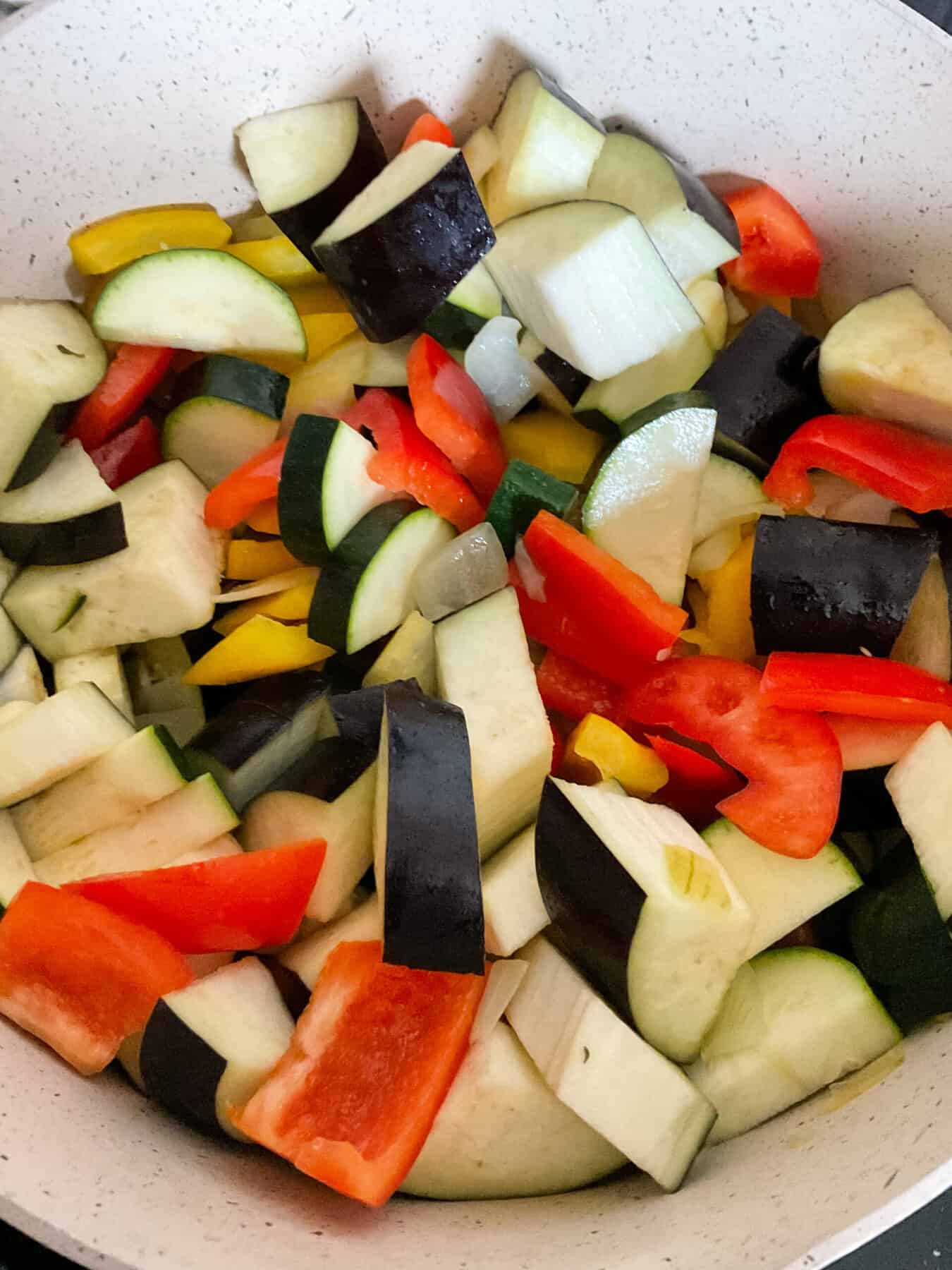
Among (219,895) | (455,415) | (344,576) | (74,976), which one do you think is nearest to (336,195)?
(455,415)

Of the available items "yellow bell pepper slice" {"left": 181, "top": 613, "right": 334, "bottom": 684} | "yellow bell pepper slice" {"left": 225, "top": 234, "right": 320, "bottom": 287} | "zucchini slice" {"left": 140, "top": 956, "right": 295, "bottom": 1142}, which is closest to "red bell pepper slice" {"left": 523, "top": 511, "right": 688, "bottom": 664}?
"yellow bell pepper slice" {"left": 181, "top": 613, "right": 334, "bottom": 684}

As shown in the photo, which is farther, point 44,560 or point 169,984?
point 44,560

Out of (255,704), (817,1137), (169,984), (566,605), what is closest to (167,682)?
(255,704)

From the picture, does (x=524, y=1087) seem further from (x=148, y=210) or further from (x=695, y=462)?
(x=148, y=210)

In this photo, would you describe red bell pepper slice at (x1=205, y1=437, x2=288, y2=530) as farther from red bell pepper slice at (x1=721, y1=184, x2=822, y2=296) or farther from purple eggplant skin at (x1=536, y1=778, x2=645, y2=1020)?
red bell pepper slice at (x1=721, y1=184, x2=822, y2=296)

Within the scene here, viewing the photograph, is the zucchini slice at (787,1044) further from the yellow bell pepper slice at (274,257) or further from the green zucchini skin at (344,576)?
the yellow bell pepper slice at (274,257)

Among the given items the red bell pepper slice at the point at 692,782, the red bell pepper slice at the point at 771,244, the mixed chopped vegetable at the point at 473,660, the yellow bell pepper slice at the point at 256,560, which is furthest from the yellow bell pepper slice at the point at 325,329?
the red bell pepper slice at the point at 692,782

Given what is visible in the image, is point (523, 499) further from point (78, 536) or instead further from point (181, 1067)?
point (181, 1067)
